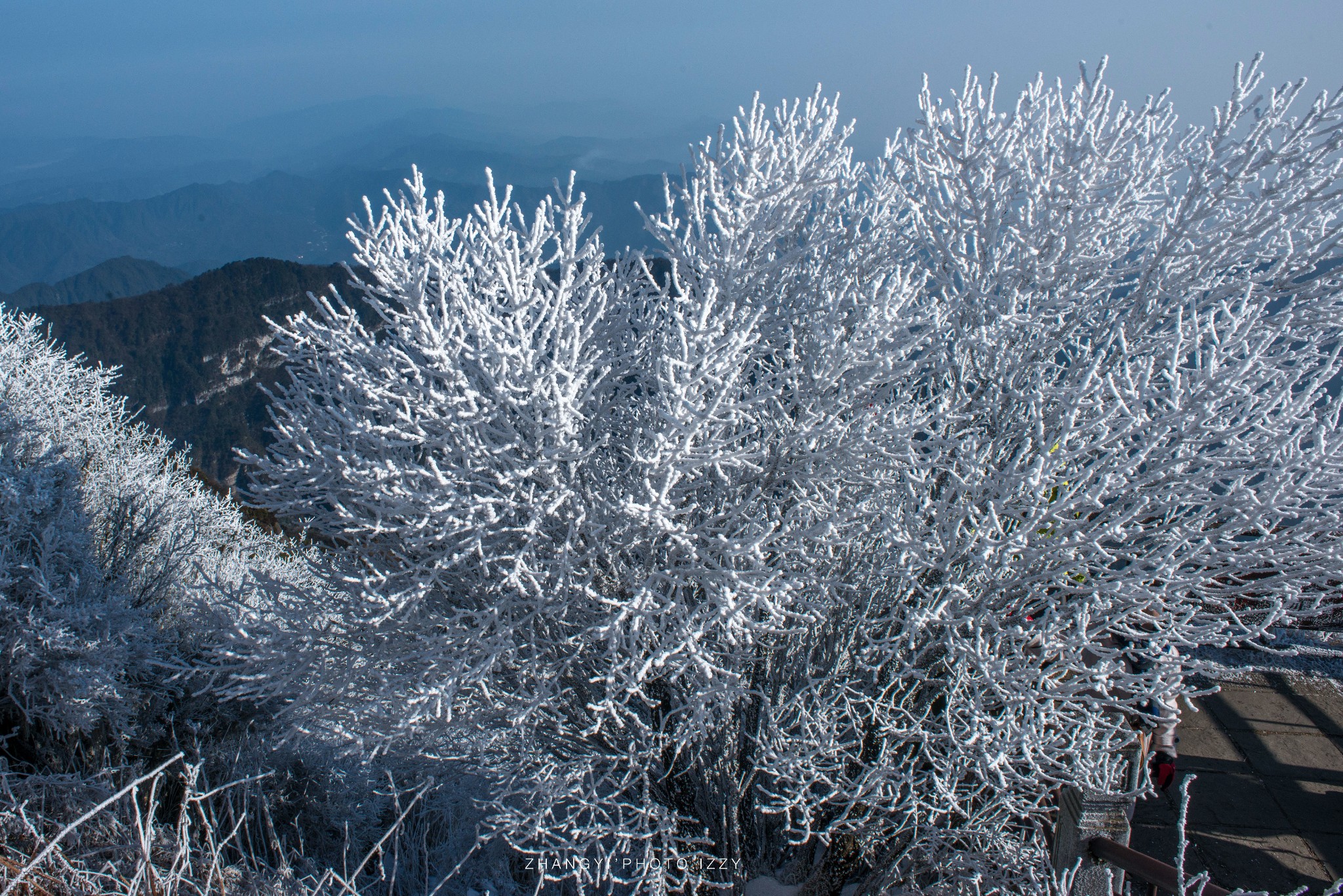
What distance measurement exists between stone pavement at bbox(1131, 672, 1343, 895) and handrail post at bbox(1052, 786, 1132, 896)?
3.94ft

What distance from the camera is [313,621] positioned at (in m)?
3.62

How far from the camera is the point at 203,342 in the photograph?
5028 centimetres

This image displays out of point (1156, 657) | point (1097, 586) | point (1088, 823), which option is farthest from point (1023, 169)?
point (1088, 823)

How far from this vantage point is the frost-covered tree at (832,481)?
2.64 m

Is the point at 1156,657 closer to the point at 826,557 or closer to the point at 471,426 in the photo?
the point at 826,557

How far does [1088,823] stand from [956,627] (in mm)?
738

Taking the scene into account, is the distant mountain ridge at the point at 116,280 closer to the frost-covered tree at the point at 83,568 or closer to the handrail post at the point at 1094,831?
the frost-covered tree at the point at 83,568

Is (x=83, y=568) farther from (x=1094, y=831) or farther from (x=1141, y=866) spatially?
(x=1141, y=866)

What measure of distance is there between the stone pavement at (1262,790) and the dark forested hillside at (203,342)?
51.0 meters

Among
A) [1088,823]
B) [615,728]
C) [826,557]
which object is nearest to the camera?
[1088,823]

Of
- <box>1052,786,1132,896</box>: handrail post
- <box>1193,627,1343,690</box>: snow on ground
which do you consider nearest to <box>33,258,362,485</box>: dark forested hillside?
<box>1193,627,1343,690</box>: snow on ground

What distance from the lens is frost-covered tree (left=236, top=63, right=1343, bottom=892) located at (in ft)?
8.65

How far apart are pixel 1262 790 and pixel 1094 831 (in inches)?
79.3

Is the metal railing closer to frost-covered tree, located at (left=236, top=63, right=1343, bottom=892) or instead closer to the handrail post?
the handrail post
